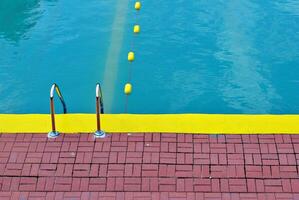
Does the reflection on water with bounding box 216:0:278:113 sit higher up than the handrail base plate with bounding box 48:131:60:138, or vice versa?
the handrail base plate with bounding box 48:131:60:138

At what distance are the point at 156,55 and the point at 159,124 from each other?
102 inches

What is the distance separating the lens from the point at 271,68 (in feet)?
27.9

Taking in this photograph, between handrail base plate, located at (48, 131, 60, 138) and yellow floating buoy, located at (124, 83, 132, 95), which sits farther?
yellow floating buoy, located at (124, 83, 132, 95)

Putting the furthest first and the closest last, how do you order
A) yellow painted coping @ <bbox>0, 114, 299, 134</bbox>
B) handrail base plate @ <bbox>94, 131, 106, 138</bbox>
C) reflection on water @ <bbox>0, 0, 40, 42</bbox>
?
reflection on water @ <bbox>0, 0, 40, 42</bbox>, yellow painted coping @ <bbox>0, 114, 299, 134</bbox>, handrail base plate @ <bbox>94, 131, 106, 138</bbox>

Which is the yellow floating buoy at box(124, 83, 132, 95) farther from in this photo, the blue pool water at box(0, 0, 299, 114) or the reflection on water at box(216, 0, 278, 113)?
the reflection on water at box(216, 0, 278, 113)

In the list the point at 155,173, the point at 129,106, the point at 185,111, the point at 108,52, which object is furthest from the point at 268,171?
the point at 108,52

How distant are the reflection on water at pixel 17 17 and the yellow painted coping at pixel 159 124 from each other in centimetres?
323

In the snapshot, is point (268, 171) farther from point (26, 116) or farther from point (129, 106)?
point (26, 116)

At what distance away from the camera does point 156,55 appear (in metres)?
8.80

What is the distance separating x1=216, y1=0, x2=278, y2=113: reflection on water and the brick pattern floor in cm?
167

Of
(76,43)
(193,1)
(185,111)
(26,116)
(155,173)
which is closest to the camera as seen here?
(155,173)

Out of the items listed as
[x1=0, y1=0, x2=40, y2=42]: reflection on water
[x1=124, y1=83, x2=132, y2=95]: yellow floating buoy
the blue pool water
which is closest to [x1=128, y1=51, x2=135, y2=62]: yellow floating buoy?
the blue pool water

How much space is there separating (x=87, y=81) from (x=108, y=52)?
2.99 feet

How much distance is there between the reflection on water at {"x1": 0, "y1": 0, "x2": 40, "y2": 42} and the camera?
9.48 m
